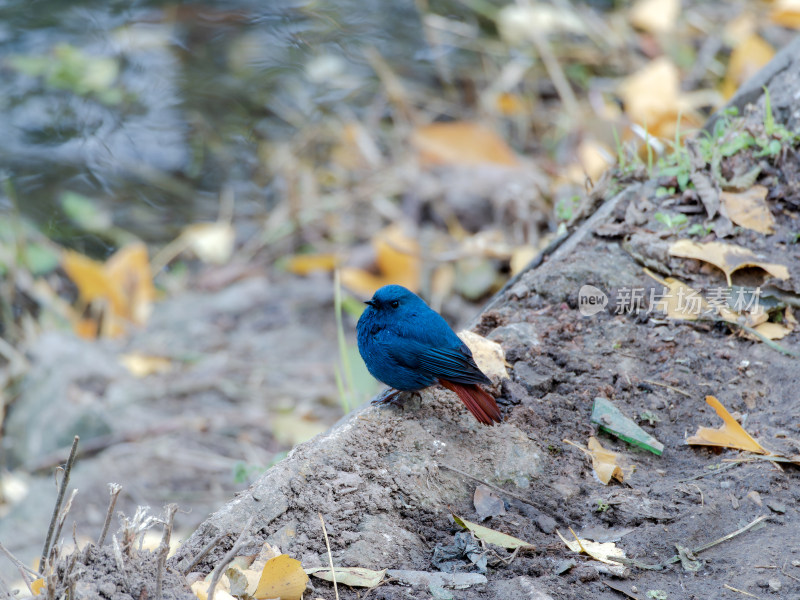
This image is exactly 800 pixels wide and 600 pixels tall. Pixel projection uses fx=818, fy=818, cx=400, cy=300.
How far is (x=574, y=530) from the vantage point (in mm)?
2203

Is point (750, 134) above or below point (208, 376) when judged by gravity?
above

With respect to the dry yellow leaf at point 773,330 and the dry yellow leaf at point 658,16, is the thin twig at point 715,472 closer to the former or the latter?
the dry yellow leaf at point 773,330

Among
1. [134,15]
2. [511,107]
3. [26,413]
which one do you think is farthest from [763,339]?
[134,15]

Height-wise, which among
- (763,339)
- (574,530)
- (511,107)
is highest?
(763,339)

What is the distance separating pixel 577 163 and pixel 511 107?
1718 mm

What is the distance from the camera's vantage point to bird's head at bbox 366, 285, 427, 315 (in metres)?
2.90

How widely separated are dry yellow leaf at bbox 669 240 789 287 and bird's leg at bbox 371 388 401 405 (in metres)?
1.17

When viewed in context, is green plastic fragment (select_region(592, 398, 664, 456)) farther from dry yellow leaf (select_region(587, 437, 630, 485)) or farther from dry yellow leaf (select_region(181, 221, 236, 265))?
dry yellow leaf (select_region(181, 221, 236, 265))

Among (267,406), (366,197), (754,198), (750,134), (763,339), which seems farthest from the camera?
(366,197)

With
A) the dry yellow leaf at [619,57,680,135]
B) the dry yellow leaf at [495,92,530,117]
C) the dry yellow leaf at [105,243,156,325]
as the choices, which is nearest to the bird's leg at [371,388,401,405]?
the dry yellow leaf at [105,243,156,325]

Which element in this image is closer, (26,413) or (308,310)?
(26,413)

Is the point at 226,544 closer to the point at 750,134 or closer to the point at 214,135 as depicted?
the point at 750,134

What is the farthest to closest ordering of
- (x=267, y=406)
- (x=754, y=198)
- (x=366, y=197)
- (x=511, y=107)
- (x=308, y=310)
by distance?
(x=511, y=107), (x=366, y=197), (x=308, y=310), (x=267, y=406), (x=754, y=198)

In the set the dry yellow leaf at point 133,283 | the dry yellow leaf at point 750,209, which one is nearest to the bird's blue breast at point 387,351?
the dry yellow leaf at point 750,209
